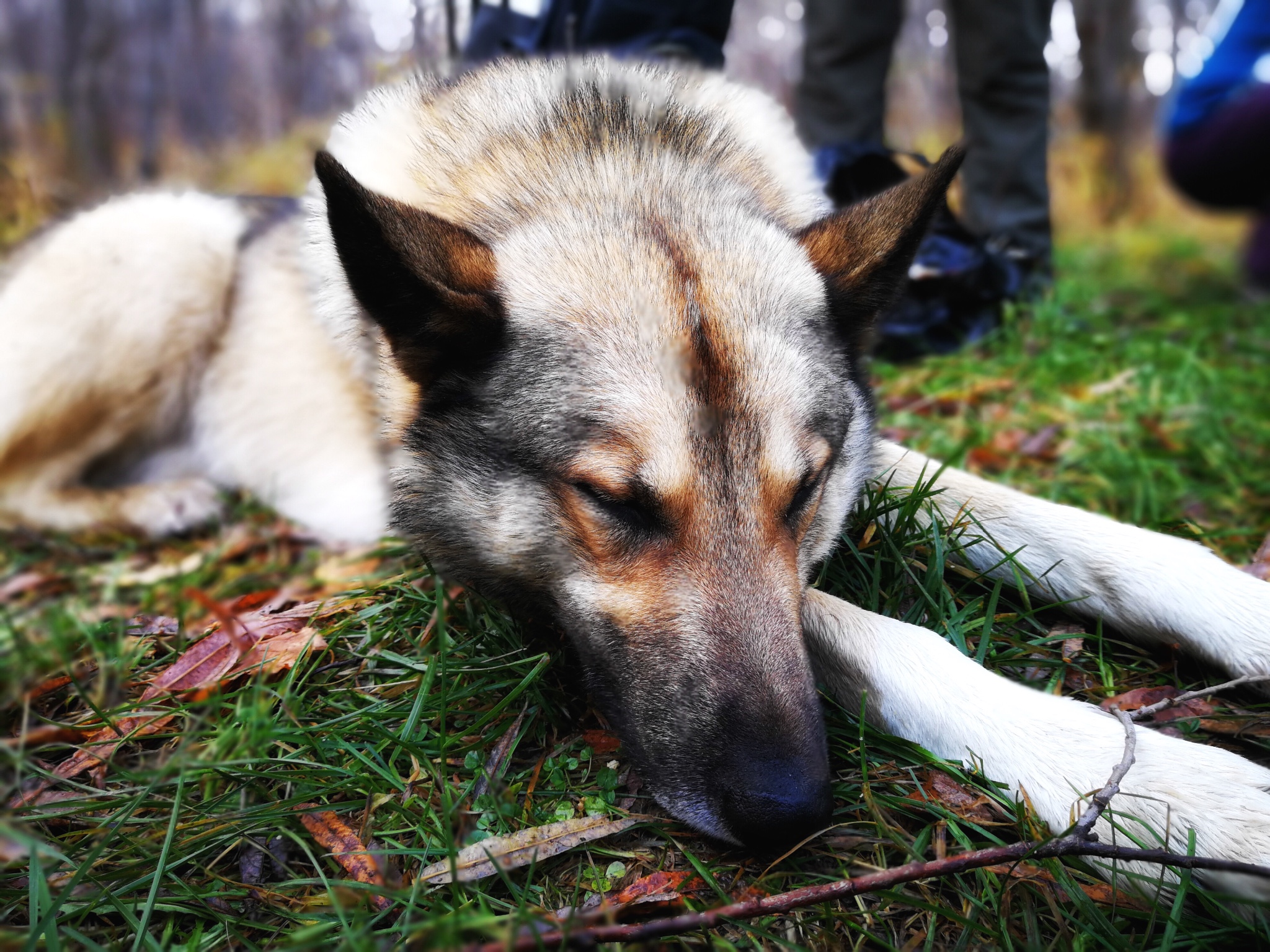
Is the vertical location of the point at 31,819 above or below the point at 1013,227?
below

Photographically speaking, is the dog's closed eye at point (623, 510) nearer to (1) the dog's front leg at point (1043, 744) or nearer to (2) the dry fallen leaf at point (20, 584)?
(1) the dog's front leg at point (1043, 744)

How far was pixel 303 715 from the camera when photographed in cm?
182

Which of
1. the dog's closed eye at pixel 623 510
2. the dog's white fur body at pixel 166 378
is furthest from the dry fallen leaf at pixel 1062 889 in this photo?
the dog's white fur body at pixel 166 378

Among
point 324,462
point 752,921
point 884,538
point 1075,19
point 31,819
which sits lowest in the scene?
point 324,462

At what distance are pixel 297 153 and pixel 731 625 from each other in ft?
48.5

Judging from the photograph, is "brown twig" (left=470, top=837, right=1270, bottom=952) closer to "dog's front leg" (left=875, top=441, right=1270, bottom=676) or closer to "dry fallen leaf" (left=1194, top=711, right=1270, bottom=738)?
"dry fallen leaf" (left=1194, top=711, right=1270, bottom=738)

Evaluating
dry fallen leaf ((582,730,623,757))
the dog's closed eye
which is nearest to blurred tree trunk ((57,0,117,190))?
the dog's closed eye

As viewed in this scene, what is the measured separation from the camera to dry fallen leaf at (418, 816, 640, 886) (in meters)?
1.45

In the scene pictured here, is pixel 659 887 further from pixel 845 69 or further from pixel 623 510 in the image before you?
pixel 845 69

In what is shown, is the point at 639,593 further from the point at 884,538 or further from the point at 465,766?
the point at 884,538

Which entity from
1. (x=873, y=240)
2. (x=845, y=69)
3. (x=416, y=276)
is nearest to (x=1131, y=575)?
(x=873, y=240)

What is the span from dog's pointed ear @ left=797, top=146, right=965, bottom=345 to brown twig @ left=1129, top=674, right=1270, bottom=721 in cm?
112

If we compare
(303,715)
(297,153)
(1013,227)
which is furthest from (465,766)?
(297,153)

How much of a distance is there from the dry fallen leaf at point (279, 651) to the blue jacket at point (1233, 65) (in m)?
7.31
